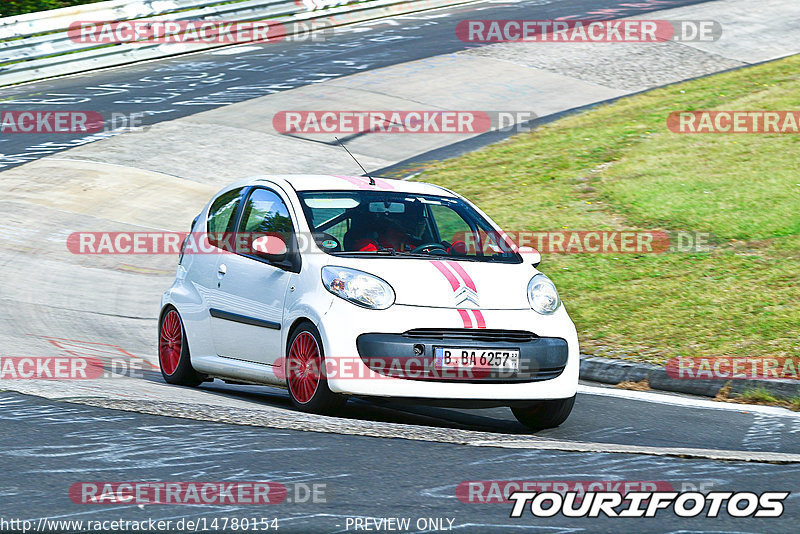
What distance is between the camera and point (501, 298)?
6980 millimetres

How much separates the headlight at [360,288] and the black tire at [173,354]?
1.98m

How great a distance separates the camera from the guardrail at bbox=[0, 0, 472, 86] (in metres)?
21.0

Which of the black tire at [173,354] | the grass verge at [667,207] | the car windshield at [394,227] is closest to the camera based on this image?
the car windshield at [394,227]

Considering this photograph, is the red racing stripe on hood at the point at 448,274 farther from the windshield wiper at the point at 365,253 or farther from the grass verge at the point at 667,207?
the grass verge at the point at 667,207

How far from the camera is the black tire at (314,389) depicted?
679 centimetres

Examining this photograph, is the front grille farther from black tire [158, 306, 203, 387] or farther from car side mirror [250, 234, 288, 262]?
black tire [158, 306, 203, 387]

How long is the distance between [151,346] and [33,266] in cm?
303

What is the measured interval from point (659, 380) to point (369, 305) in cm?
317

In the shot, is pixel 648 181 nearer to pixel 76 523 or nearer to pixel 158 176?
pixel 158 176

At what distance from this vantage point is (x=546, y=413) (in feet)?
23.7

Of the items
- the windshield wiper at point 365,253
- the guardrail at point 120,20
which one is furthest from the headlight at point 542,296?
the guardrail at point 120,20

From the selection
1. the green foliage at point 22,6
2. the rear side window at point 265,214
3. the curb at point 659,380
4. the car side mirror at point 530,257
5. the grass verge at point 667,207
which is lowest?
the curb at point 659,380

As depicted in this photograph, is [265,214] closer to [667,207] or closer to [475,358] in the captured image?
[475,358]

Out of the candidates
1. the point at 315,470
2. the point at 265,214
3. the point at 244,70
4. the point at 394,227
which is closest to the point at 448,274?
the point at 394,227
